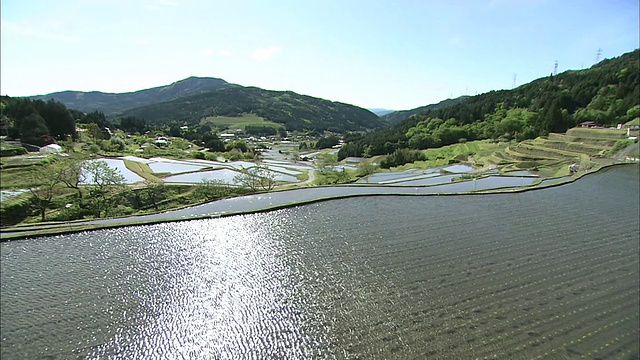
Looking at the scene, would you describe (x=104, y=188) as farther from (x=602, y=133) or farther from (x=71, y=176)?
(x=602, y=133)

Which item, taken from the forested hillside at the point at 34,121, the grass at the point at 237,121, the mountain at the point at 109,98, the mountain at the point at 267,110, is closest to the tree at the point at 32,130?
the forested hillside at the point at 34,121

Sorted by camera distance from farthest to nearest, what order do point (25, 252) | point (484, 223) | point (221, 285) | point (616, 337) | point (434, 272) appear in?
1. point (484, 223)
2. point (25, 252)
3. point (434, 272)
4. point (221, 285)
5. point (616, 337)

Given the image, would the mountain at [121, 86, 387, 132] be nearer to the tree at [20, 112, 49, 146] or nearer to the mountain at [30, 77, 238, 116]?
the mountain at [30, 77, 238, 116]

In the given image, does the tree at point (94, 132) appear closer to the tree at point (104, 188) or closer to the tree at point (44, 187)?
the tree at point (104, 188)

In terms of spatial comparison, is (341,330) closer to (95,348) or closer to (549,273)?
(95,348)

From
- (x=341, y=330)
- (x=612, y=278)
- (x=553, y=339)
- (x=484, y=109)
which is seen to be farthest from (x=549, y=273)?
(x=484, y=109)
